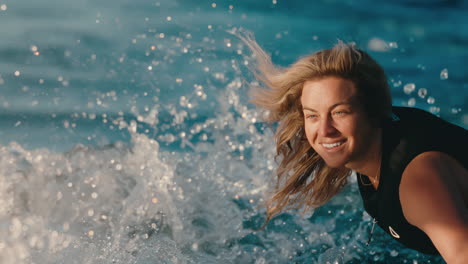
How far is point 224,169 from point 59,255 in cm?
195

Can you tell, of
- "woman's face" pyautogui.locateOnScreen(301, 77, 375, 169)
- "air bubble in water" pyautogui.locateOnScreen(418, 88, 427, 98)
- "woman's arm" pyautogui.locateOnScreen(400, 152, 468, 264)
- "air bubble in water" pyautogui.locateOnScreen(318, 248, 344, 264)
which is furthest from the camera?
"air bubble in water" pyautogui.locateOnScreen(418, 88, 427, 98)

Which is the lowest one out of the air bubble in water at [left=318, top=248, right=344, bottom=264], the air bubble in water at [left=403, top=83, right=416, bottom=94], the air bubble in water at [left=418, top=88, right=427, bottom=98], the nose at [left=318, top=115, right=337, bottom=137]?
the air bubble in water at [left=318, top=248, right=344, bottom=264]

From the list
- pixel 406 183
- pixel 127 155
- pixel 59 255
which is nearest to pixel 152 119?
pixel 127 155

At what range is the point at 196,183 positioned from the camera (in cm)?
512

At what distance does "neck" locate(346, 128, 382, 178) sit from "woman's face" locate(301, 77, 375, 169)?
3cm

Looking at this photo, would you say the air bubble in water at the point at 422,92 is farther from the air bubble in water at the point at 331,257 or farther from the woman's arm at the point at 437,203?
the woman's arm at the point at 437,203

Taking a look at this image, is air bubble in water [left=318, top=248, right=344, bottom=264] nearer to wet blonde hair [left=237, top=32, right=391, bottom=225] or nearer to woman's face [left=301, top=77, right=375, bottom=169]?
wet blonde hair [left=237, top=32, right=391, bottom=225]

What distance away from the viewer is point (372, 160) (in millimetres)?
2354

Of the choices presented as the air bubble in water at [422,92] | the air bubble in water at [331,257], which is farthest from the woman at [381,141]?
the air bubble in water at [422,92]

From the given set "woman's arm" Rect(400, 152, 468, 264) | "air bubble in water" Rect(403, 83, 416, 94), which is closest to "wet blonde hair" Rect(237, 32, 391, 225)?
"woman's arm" Rect(400, 152, 468, 264)

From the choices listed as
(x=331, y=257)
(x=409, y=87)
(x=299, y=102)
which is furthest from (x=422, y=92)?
(x=299, y=102)

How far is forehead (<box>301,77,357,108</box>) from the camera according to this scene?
2.22 meters

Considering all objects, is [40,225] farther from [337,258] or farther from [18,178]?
[337,258]

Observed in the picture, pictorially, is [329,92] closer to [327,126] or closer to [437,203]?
[327,126]
